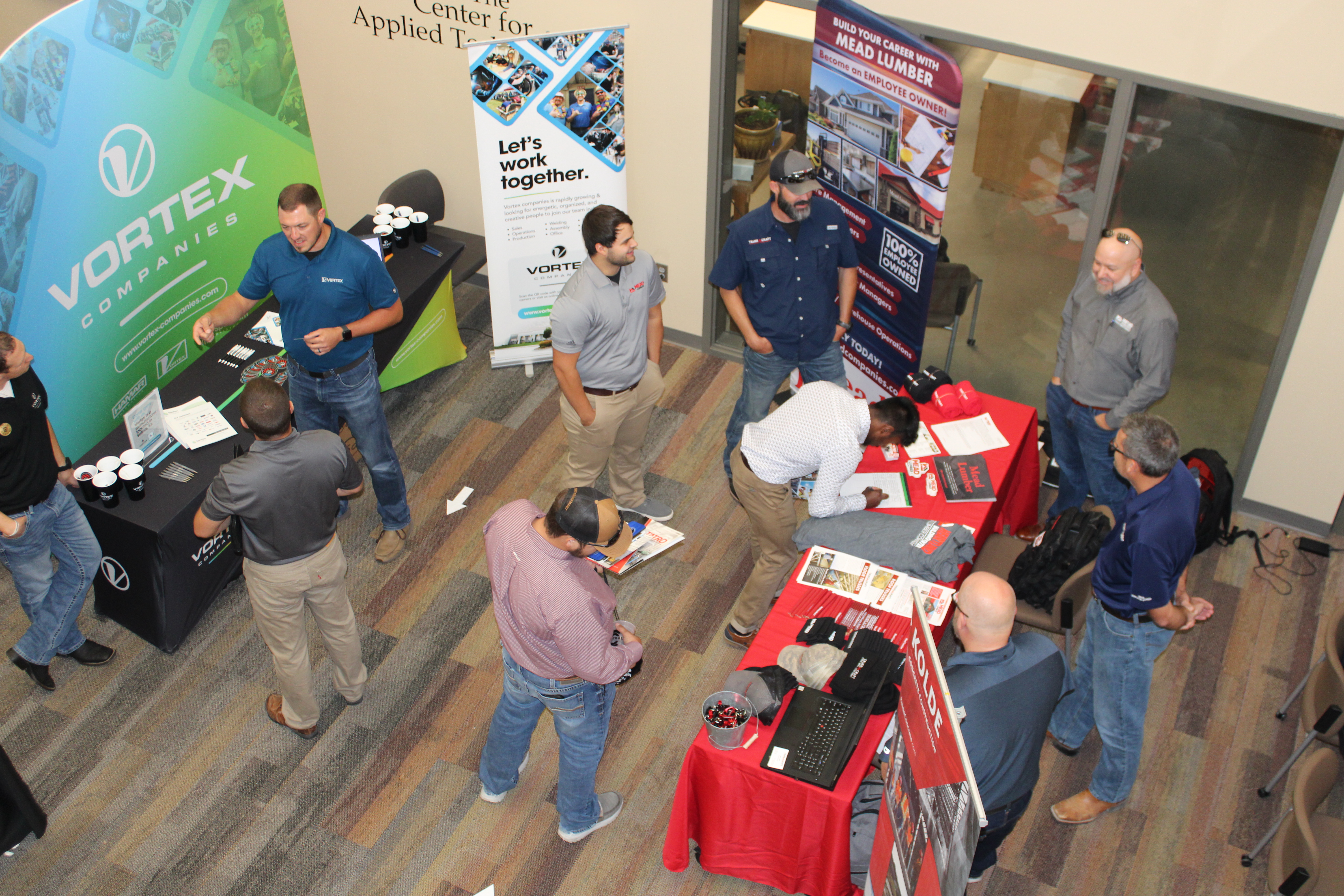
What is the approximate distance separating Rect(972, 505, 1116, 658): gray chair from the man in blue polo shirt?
0.08 m

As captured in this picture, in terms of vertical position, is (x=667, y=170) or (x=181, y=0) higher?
(x=181, y=0)

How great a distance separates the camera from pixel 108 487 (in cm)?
468

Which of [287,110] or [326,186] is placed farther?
[326,186]

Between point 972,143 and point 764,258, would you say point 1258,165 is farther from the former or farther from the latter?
point 764,258

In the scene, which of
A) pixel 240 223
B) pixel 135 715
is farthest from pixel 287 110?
pixel 135 715

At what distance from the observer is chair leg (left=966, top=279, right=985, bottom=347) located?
6113mm

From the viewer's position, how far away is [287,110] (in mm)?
6125

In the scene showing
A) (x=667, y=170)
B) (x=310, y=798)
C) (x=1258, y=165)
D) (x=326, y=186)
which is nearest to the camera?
(x=310, y=798)

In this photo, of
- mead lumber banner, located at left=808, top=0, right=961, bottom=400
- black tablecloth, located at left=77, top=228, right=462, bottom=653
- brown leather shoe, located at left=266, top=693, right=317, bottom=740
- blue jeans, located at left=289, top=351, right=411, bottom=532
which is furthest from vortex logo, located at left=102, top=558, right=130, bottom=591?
mead lumber banner, located at left=808, top=0, right=961, bottom=400

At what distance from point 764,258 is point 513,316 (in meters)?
1.94

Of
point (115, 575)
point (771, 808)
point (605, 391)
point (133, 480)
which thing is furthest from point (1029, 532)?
point (115, 575)

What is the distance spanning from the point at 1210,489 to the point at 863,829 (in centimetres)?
260

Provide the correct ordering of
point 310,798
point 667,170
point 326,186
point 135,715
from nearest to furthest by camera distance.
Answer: point 310,798, point 135,715, point 667,170, point 326,186

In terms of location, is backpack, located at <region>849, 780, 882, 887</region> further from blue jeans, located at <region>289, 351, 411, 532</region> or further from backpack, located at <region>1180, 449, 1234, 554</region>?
blue jeans, located at <region>289, 351, 411, 532</region>
